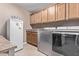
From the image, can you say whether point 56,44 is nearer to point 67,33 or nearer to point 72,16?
point 67,33

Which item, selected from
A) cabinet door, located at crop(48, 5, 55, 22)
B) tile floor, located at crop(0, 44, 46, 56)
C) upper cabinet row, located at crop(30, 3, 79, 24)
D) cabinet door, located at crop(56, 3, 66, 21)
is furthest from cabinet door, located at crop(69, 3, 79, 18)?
tile floor, located at crop(0, 44, 46, 56)

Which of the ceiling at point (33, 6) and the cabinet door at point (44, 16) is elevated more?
the ceiling at point (33, 6)

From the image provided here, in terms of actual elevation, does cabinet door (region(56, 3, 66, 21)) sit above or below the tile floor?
Answer: above

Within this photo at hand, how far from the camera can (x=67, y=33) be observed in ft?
6.55

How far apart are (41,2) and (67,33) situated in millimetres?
604

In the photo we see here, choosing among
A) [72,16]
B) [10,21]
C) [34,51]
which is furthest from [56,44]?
[10,21]

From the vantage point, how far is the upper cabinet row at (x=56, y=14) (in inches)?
78.5

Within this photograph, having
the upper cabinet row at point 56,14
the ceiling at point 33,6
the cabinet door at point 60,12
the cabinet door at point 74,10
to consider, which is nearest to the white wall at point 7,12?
the ceiling at point 33,6

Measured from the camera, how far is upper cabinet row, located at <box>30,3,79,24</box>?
78.5 inches

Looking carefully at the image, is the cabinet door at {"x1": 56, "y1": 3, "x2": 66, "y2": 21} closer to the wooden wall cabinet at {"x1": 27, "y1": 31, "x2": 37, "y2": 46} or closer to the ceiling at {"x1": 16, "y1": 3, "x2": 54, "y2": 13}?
the ceiling at {"x1": 16, "y1": 3, "x2": 54, "y2": 13}

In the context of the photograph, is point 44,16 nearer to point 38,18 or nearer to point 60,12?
point 38,18

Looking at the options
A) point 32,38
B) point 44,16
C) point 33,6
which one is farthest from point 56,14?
point 32,38

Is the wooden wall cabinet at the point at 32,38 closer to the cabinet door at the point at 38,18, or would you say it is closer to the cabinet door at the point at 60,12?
the cabinet door at the point at 38,18

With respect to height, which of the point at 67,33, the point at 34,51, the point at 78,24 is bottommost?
the point at 34,51
